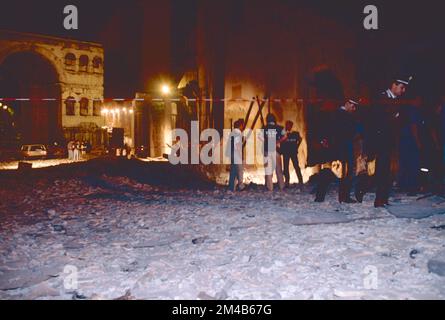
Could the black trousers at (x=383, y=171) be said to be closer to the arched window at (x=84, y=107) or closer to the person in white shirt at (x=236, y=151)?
the person in white shirt at (x=236, y=151)

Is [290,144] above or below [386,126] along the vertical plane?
below

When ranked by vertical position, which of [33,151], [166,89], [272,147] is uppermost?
[166,89]

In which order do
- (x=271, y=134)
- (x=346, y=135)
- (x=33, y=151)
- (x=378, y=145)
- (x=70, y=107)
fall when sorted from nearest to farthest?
(x=378, y=145) → (x=346, y=135) → (x=271, y=134) → (x=33, y=151) → (x=70, y=107)

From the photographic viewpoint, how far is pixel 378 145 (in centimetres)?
770

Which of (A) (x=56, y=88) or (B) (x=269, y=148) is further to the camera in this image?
(A) (x=56, y=88)

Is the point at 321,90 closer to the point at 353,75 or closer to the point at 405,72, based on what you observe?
the point at 353,75

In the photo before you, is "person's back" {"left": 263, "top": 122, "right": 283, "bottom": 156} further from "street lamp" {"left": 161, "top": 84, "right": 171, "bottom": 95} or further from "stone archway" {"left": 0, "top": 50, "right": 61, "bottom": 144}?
"stone archway" {"left": 0, "top": 50, "right": 61, "bottom": 144}

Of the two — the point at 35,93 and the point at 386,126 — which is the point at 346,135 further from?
the point at 35,93

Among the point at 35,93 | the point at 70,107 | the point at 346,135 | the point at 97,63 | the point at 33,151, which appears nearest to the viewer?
the point at 346,135

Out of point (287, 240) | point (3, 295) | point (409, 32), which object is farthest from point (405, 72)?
point (3, 295)

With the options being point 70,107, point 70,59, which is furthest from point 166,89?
point 70,59

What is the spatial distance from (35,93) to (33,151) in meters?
11.1

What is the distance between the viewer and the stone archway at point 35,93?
1337 inches
